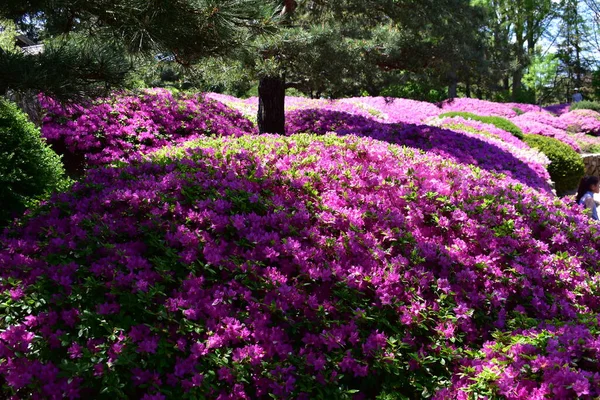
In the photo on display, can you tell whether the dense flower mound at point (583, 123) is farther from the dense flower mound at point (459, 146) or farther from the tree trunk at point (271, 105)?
the tree trunk at point (271, 105)

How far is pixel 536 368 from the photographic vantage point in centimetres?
255

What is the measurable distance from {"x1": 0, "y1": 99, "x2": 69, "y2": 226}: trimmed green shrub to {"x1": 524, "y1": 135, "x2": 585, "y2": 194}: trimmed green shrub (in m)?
11.5

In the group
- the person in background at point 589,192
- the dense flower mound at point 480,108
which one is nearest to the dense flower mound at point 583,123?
the dense flower mound at point 480,108

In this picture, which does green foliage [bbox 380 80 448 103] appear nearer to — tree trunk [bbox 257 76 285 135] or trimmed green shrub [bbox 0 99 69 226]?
tree trunk [bbox 257 76 285 135]

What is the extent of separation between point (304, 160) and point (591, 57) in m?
53.7

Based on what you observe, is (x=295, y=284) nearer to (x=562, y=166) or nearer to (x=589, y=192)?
(x=589, y=192)

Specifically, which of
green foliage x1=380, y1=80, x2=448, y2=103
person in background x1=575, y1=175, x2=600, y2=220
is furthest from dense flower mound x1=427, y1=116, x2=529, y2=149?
green foliage x1=380, y1=80, x2=448, y2=103

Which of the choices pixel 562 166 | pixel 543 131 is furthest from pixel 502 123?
pixel 543 131

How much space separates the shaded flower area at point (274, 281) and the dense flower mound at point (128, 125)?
389cm

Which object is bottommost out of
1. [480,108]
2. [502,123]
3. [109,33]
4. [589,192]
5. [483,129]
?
[589,192]

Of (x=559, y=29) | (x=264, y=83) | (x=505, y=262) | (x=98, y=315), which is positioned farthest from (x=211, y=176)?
(x=559, y=29)

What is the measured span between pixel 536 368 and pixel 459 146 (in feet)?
25.0

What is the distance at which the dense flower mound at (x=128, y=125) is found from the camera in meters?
8.25

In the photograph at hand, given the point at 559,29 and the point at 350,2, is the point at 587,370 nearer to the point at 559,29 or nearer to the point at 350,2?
the point at 350,2
